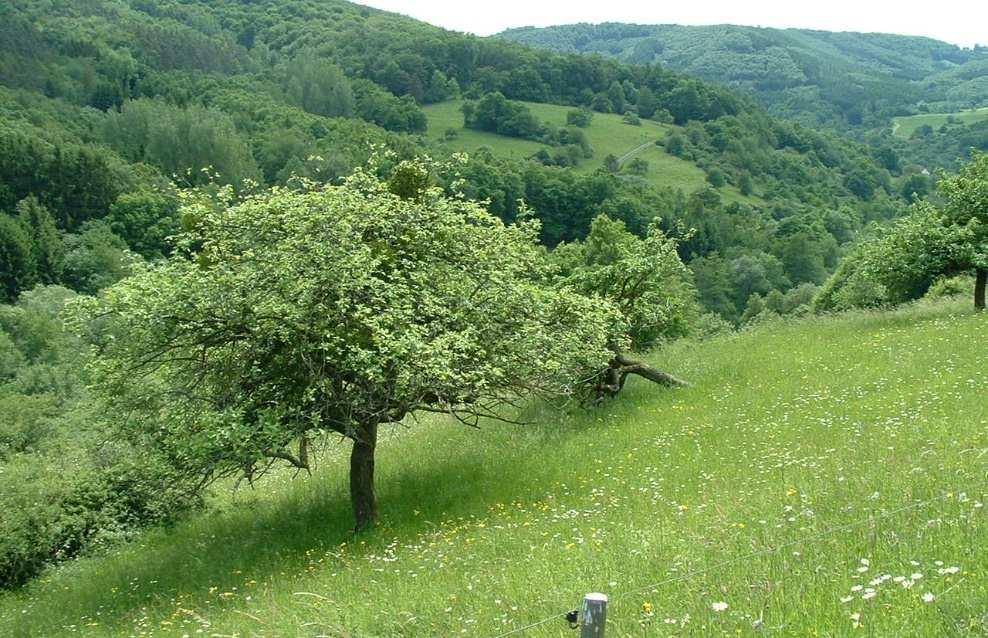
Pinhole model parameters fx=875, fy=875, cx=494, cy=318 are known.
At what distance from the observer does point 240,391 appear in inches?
630

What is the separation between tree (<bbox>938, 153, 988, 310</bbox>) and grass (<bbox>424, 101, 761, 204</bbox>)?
130 m

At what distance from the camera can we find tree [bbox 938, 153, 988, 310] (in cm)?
2752

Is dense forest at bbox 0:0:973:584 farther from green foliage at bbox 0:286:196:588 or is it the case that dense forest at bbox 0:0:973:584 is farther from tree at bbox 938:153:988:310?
tree at bbox 938:153:988:310

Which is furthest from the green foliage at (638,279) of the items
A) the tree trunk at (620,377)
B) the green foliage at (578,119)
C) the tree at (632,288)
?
the green foliage at (578,119)

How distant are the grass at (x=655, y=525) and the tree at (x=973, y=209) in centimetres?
173

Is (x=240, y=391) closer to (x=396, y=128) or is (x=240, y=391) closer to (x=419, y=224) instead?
(x=419, y=224)

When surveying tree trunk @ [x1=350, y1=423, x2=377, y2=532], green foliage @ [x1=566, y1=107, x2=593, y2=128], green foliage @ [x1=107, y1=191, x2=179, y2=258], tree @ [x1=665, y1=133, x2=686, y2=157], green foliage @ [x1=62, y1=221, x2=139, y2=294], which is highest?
green foliage @ [x1=566, y1=107, x2=593, y2=128]

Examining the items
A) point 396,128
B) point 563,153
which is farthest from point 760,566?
point 396,128

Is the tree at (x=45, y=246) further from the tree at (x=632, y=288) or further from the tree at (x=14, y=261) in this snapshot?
the tree at (x=632, y=288)

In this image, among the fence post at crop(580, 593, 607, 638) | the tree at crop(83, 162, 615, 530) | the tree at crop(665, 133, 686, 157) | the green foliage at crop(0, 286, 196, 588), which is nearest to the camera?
the fence post at crop(580, 593, 607, 638)

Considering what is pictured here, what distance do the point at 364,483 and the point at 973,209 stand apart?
22.9m

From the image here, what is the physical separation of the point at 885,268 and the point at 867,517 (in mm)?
Result: 22965

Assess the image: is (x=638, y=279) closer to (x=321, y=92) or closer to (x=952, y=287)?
(x=952, y=287)

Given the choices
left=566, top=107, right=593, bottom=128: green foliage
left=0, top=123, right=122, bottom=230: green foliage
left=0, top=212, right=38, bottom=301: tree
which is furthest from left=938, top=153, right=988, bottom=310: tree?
left=566, top=107, right=593, bottom=128: green foliage
